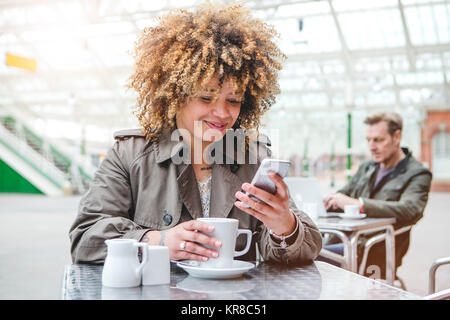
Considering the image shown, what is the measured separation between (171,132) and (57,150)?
14.7m

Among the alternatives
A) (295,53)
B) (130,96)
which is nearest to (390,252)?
(130,96)

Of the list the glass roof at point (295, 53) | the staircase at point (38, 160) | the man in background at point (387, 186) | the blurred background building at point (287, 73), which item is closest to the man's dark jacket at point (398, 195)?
the man in background at point (387, 186)

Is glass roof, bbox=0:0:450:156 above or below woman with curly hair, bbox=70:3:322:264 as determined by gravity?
above

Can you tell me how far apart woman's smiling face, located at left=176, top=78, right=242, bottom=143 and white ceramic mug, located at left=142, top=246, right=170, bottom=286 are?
521 mm

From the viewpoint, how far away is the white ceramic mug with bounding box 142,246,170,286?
100 cm

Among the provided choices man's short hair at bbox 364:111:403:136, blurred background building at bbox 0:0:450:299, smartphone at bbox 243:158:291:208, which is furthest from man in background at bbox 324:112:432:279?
smartphone at bbox 243:158:291:208

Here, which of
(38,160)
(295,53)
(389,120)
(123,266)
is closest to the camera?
(123,266)

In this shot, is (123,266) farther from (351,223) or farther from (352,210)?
(352,210)

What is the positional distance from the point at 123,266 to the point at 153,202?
41cm

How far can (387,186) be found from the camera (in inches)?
123

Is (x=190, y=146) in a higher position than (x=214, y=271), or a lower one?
higher

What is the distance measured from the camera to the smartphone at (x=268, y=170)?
973 millimetres

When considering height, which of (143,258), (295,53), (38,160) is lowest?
(143,258)

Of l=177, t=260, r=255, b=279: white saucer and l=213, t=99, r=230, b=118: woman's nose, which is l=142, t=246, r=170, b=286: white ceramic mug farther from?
l=213, t=99, r=230, b=118: woman's nose
